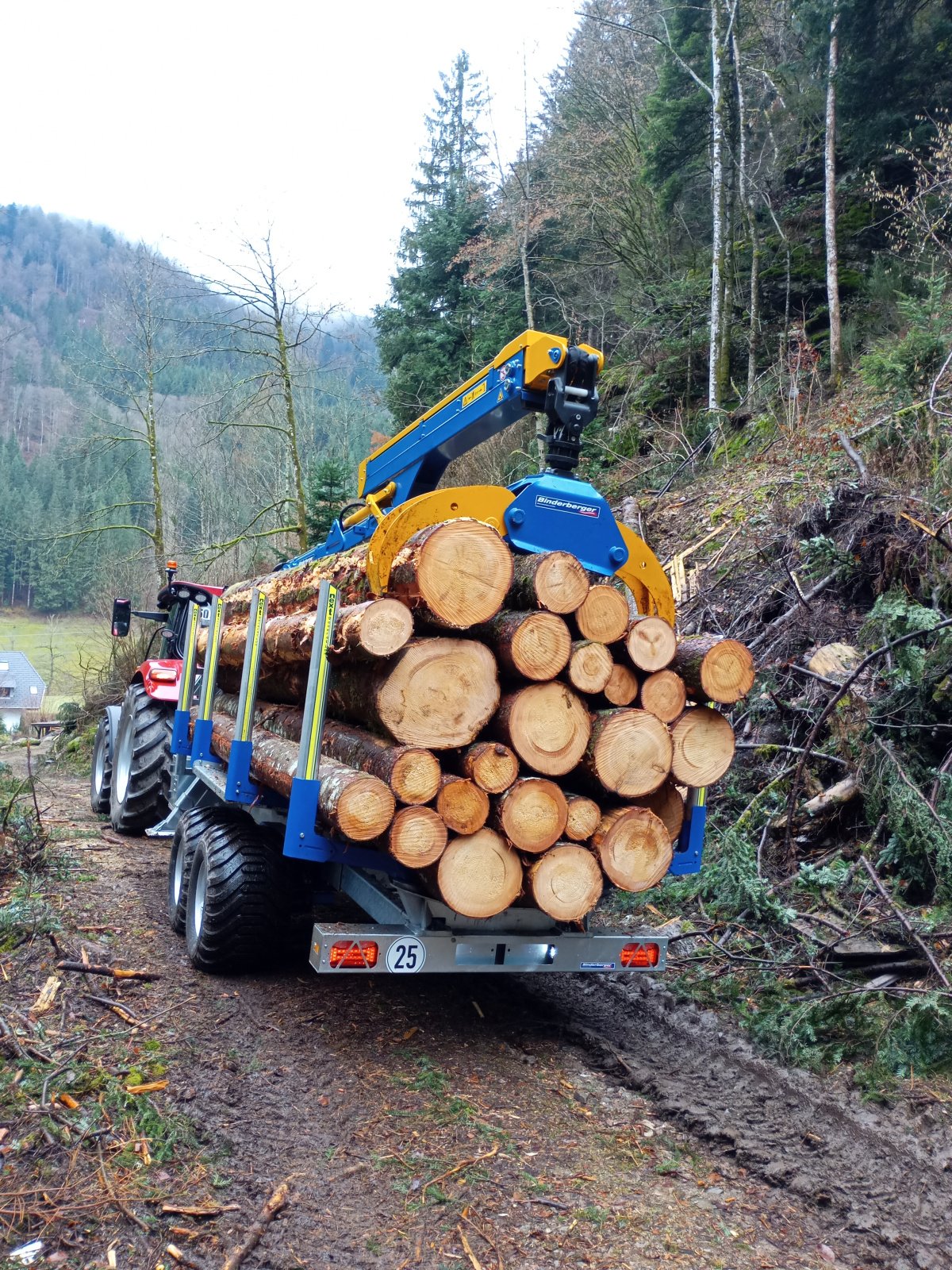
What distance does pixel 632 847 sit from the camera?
4.23 metres

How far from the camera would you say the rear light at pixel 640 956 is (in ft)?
14.8

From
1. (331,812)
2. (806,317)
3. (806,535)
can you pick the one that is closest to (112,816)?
(331,812)

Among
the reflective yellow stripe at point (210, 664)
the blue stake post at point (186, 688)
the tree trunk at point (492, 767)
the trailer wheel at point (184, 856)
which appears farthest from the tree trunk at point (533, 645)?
the blue stake post at point (186, 688)

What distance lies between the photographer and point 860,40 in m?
14.6

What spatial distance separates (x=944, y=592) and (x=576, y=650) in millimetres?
3553

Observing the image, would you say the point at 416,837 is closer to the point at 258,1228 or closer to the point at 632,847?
the point at 632,847

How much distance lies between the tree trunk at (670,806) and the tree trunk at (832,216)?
10939 mm

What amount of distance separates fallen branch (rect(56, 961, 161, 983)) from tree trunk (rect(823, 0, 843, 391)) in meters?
12.4

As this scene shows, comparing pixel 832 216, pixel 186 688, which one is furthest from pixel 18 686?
pixel 832 216

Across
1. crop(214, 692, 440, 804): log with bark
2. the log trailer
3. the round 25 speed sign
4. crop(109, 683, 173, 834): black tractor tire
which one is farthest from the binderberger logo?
crop(109, 683, 173, 834): black tractor tire

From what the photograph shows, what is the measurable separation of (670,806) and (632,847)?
0.55 m

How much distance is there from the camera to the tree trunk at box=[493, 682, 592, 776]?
4.00 meters

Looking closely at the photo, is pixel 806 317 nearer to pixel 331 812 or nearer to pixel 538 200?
pixel 538 200

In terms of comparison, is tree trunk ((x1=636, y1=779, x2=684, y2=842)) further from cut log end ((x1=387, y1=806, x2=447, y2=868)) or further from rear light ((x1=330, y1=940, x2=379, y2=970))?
rear light ((x1=330, y1=940, x2=379, y2=970))
